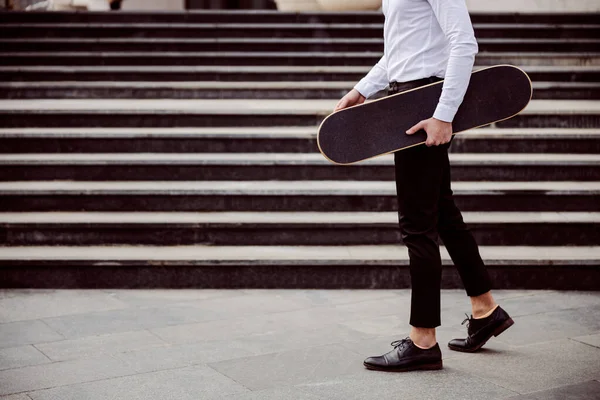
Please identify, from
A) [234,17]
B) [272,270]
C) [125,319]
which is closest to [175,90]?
[234,17]

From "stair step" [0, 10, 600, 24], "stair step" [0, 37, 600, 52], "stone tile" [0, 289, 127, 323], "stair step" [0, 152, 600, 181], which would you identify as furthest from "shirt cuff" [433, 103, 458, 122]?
"stair step" [0, 10, 600, 24]

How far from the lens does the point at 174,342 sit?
394cm

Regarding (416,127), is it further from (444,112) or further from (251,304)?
(251,304)

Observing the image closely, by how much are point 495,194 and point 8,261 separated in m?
3.21

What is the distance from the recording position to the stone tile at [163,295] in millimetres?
4711

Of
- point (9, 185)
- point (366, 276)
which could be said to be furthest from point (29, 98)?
point (366, 276)

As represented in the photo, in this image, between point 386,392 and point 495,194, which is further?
point 495,194

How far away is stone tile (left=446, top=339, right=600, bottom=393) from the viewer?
10.8ft

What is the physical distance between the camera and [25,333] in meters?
4.13

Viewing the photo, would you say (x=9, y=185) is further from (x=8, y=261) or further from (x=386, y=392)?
(x=386, y=392)

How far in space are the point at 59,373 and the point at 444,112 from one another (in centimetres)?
199

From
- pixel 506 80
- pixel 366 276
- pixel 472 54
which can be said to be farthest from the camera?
pixel 366 276

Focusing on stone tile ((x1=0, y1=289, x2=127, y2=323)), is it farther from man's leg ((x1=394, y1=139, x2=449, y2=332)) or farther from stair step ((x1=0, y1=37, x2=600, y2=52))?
stair step ((x1=0, y1=37, x2=600, y2=52))

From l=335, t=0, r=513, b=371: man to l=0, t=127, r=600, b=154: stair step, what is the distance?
2596 mm
